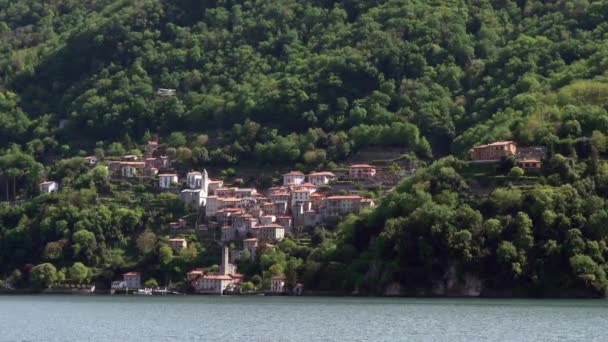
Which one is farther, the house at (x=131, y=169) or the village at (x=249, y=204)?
the house at (x=131, y=169)

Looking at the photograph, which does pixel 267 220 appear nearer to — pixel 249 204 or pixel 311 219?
pixel 311 219

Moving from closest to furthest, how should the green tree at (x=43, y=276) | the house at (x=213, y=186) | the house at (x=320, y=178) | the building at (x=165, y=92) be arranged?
the green tree at (x=43, y=276)
the house at (x=320, y=178)
the house at (x=213, y=186)
the building at (x=165, y=92)

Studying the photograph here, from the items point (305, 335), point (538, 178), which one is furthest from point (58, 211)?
point (305, 335)

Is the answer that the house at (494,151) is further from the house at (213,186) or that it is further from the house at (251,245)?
the house at (213,186)

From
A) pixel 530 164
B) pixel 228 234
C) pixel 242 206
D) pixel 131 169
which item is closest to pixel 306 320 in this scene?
pixel 530 164

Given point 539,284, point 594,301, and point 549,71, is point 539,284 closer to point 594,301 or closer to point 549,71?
point 594,301

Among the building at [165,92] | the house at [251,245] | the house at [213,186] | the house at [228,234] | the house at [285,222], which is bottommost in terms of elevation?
the house at [251,245]

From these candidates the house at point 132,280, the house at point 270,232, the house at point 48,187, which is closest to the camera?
the house at point 132,280

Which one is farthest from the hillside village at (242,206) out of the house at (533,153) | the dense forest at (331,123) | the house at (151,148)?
the house at (533,153)
